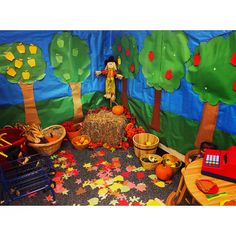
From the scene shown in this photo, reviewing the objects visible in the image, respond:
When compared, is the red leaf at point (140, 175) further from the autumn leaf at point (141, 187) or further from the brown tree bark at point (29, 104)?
the brown tree bark at point (29, 104)

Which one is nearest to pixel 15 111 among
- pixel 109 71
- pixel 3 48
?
pixel 3 48

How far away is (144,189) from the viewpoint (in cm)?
320

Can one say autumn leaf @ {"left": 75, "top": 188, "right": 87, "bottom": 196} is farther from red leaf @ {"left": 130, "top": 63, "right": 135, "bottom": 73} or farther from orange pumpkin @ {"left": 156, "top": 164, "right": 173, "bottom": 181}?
red leaf @ {"left": 130, "top": 63, "right": 135, "bottom": 73}

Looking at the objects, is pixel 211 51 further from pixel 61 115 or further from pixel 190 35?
pixel 61 115

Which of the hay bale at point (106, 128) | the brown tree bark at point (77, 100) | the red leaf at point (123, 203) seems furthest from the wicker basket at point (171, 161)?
the brown tree bark at point (77, 100)

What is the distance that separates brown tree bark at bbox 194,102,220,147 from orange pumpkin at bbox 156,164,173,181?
2.06 ft

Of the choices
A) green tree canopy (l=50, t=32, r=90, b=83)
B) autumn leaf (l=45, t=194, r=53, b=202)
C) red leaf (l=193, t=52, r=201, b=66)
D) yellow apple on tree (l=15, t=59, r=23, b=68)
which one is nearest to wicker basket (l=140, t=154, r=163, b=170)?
autumn leaf (l=45, t=194, r=53, b=202)

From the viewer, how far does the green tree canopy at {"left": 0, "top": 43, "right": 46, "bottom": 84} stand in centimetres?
388

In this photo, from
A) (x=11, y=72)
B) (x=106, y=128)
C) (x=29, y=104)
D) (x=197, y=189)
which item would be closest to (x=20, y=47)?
(x=11, y=72)

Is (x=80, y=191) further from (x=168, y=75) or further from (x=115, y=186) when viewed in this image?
(x=168, y=75)

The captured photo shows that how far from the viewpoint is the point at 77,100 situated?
4809 millimetres

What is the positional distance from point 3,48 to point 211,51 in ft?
10.8

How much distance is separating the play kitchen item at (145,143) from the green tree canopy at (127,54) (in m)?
1.18
